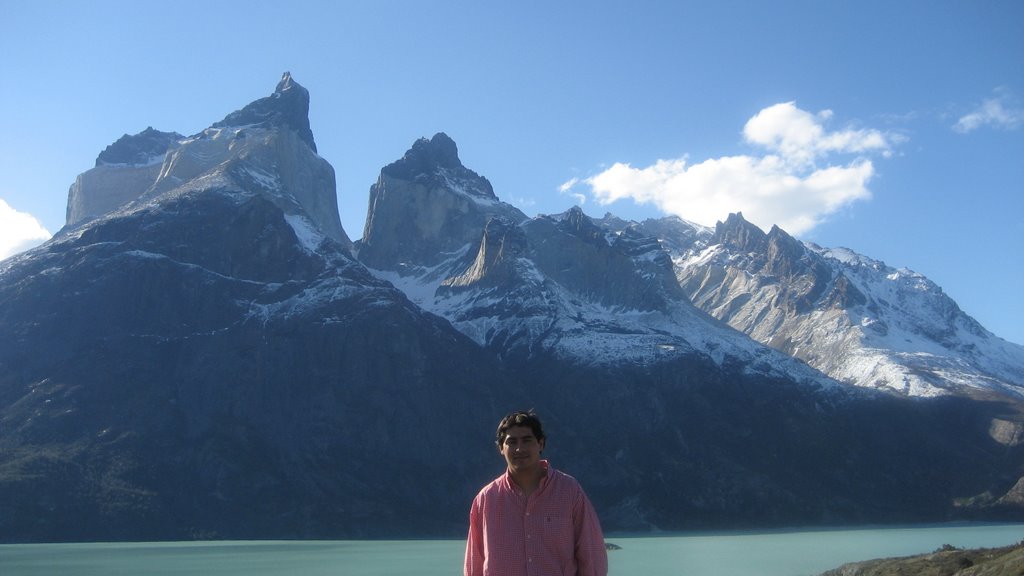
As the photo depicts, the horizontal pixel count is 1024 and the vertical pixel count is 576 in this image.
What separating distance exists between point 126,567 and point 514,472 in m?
107

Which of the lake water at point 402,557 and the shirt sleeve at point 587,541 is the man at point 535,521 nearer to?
the shirt sleeve at point 587,541

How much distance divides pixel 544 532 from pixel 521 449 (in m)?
0.98

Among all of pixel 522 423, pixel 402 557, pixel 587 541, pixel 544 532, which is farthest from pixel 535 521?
pixel 402 557

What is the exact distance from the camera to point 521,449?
1273 cm

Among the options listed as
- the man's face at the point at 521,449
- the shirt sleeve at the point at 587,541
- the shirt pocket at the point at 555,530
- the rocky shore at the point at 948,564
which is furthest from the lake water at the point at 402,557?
the man's face at the point at 521,449

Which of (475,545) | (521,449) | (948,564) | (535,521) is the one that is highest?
(521,449)

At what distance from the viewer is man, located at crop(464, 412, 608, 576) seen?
1262cm

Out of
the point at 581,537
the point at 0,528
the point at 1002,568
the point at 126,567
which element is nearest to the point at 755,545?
the point at 126,567

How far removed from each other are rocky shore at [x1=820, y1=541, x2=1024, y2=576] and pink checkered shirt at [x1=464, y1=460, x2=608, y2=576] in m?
51.7

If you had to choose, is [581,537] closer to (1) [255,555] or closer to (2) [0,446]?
(1) [255,555]

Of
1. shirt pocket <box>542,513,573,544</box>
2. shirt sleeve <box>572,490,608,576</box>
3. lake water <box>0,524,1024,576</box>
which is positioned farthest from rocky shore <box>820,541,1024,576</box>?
shirt pocket <box>542,513,573,544</box>

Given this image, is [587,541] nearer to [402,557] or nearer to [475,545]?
[475,545]

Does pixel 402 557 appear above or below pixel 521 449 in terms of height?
below

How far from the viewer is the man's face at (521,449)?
41.7 feet
